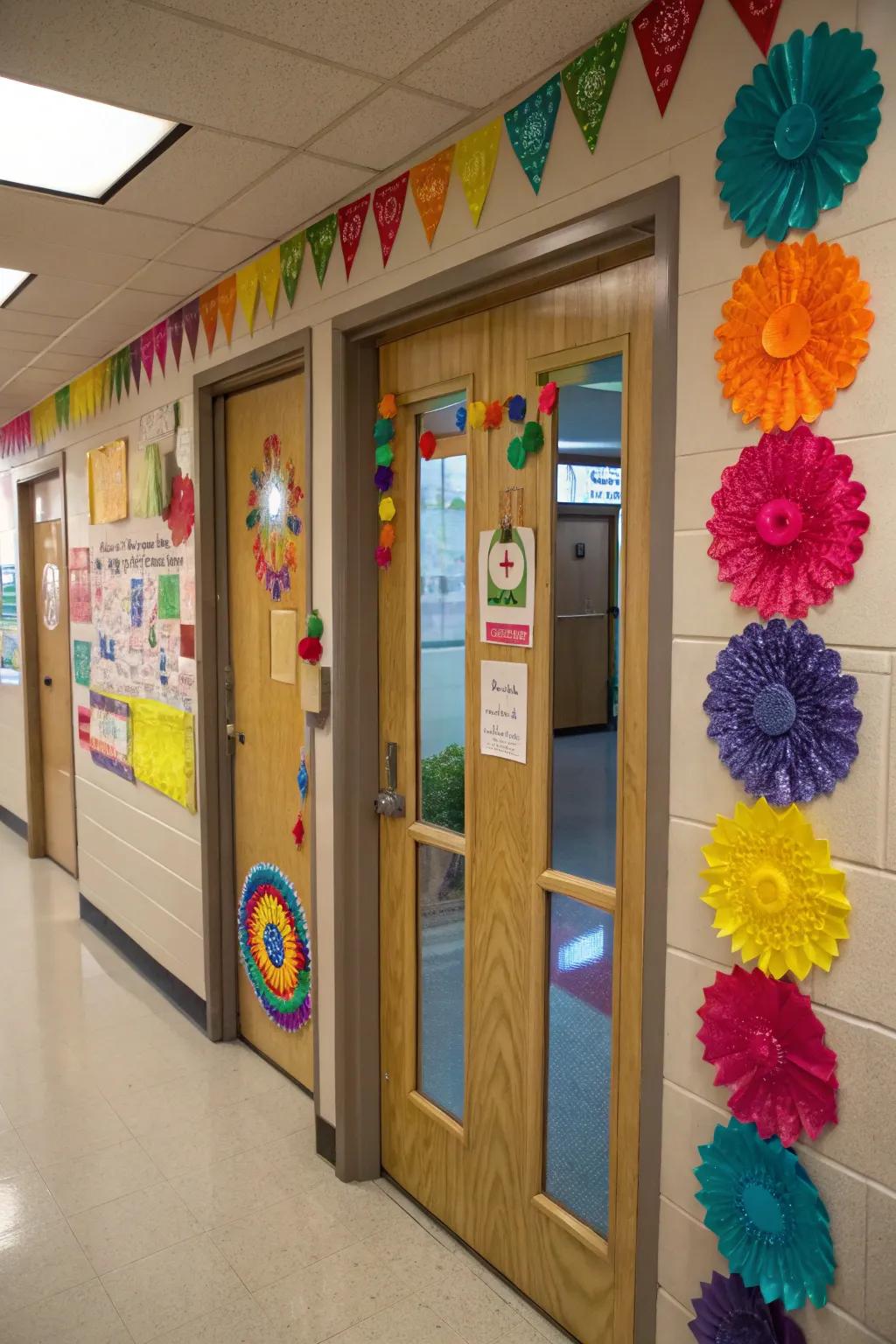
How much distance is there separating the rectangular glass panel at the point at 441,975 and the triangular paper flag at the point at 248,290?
64.3 inches

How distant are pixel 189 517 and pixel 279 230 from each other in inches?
42.8

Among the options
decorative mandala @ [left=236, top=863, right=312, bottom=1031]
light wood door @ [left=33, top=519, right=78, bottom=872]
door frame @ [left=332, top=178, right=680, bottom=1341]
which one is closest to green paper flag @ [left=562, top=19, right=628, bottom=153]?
door frame @ [left=332, top=178, right=680, bottom=1341]

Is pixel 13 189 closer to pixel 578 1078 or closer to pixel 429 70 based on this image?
pixel 429 70

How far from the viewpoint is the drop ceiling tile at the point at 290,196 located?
220 cm

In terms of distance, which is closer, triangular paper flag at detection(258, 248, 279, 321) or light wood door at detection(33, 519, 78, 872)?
triangular paper flag at detection(258, 248, 279, 321)

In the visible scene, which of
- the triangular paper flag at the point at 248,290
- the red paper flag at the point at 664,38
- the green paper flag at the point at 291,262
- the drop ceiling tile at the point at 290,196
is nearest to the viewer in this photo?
the red paper flag at the point at 664,38

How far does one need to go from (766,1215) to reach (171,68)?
2.14 m

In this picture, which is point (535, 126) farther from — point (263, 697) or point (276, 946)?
point (276, 946)

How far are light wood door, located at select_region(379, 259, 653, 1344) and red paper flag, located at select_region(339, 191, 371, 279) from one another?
0.23 metres

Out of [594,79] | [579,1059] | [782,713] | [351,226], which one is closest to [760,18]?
[594,79]

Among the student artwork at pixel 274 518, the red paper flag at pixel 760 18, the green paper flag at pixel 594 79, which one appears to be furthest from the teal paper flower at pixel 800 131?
the student artwork at pixel 274 518

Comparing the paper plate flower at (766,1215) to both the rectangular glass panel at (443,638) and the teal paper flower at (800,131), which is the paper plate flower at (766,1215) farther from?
the teal paper flower at (800,131)

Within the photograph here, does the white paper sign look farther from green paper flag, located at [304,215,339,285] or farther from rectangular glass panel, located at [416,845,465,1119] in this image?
green paper flag, located at [304,215,339,285]

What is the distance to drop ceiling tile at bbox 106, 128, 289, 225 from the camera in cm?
205
